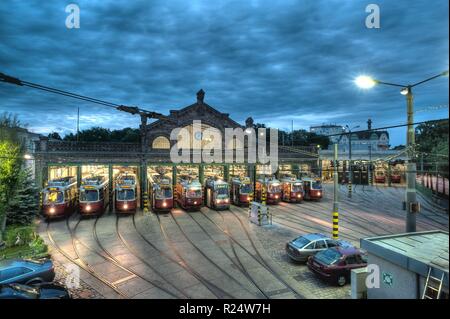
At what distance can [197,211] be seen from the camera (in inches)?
1124

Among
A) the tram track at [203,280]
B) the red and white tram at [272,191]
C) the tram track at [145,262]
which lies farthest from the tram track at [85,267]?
the red and white tram at [272,191]

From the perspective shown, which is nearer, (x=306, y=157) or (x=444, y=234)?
(x=444, y=234)

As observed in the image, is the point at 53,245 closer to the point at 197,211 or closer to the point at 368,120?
the point at 197,211

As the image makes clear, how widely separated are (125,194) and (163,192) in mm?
3559

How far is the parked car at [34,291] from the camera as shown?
973 centimetres

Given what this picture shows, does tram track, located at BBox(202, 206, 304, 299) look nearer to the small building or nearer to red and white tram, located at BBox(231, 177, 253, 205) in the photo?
the small building

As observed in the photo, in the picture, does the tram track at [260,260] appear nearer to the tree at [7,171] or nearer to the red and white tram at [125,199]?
the red and white tram at [125,199]

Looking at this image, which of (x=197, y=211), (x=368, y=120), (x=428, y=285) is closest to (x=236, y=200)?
(x=197, y=211)

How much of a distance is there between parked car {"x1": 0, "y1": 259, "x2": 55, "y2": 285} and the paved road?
5.20 ft

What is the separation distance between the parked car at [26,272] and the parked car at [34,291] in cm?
122

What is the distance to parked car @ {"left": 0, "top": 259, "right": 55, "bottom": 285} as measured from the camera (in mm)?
11625

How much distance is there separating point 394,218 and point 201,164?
72.4 ft

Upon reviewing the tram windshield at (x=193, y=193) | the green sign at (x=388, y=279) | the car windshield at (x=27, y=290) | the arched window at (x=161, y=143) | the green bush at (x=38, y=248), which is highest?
the arched window at (x=161, y=143)
